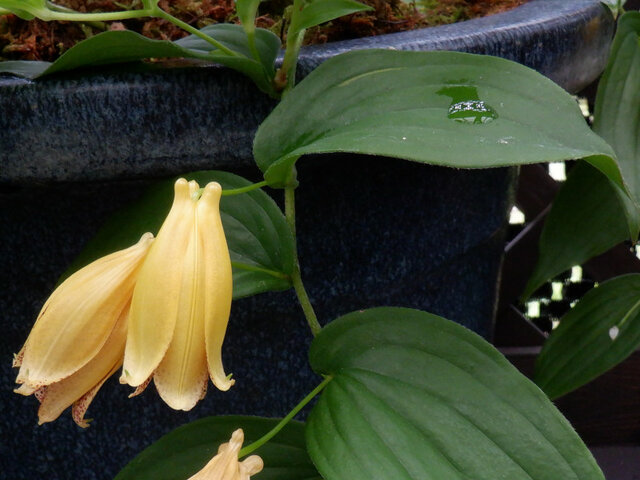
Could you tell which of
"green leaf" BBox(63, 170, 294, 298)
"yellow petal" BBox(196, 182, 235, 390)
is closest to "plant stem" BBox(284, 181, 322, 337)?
"green leaf" BBox(63, 170, 294, 298)

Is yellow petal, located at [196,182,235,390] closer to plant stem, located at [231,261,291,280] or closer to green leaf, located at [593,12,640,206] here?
plant stem, located at [231,261,291,280]

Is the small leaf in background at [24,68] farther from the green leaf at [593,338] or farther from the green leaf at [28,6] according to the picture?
the green leaf at [593,338]

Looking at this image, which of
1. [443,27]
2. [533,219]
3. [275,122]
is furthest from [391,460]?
[533,219]

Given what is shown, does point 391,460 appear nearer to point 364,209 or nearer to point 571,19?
point 364,209

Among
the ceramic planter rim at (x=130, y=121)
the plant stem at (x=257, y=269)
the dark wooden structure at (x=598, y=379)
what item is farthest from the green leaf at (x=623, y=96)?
the dark wooden structure at (x=598, y=379)

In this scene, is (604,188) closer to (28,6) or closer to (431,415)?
(431,415)

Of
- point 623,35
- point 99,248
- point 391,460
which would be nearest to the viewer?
point 391,460
